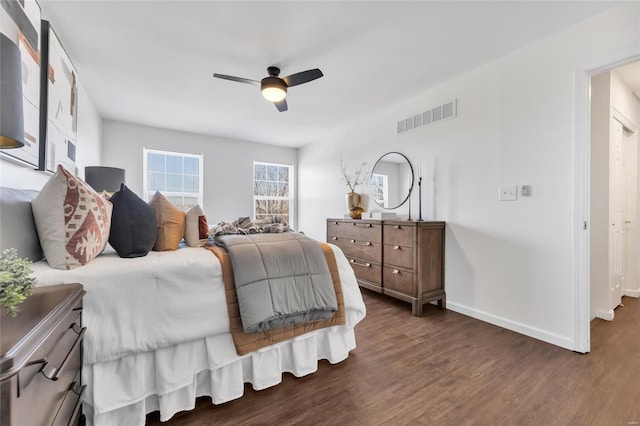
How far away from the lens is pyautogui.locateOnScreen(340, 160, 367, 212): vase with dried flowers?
13.5 feet

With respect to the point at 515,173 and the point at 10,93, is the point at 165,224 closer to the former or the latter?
the point at 10,93

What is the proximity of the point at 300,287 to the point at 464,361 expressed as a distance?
1.30 m

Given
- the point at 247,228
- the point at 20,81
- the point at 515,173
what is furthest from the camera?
the point at 515,173

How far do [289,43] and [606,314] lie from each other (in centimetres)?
386

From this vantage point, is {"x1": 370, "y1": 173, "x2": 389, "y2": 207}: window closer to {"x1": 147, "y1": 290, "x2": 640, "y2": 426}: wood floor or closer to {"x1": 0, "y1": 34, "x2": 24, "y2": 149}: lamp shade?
{"x1": 147, "y1": 290, "x2": 640, "y2": 426}: wood floor

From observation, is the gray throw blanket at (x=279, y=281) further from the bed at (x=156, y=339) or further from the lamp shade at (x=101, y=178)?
the lamp shade at (x=101, y=178)

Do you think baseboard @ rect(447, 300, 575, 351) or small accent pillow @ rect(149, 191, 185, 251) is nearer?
small accent pillow @ rect(149, 191, 185, 251)

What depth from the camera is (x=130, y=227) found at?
1.50 metres

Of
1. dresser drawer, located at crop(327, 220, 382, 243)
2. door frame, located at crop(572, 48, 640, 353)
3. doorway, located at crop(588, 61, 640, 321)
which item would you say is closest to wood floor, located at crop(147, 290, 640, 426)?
door frame, located at crop(572, 48, 640, 353)

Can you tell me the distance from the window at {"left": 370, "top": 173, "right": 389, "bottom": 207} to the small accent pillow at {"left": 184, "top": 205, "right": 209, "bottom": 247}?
99.4 inches

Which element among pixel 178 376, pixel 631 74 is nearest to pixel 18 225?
pixel 178 376

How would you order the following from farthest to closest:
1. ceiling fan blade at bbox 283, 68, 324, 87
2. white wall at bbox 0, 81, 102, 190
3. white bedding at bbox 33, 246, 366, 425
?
ceiling fan blade at bbox 283, 68, 324, 87 → white wall at bbox 0, 81, 102, 190 → white bedding at bbox 33, 246, 366, 425

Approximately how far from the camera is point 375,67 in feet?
8.93

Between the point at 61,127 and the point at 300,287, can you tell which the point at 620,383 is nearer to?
the point at 300,287
